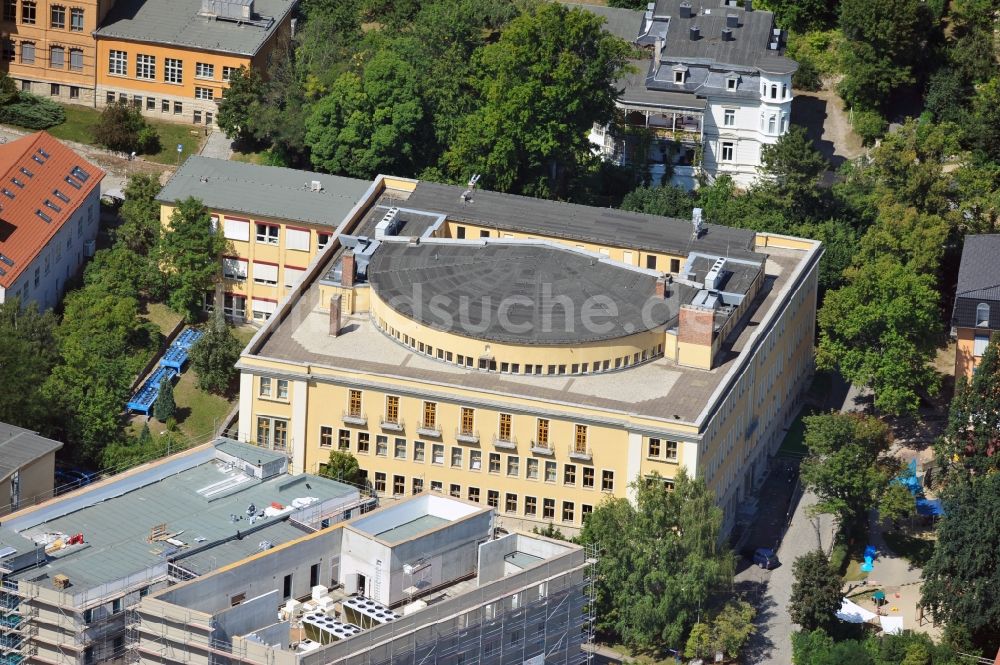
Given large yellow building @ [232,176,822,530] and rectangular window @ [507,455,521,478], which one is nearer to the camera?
large yellow building @ [232,176,822,530]

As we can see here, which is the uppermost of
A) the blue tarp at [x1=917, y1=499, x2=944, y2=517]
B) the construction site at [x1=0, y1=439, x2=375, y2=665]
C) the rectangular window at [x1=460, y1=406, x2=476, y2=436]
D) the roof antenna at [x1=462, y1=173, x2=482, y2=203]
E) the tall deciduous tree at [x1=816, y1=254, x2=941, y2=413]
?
the roof antenna at [x1=462, y1=173, x2=482, y2=203]

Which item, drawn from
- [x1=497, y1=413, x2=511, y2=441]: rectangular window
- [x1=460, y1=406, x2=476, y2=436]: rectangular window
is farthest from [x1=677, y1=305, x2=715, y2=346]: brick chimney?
[x1=460, y1=406, x2=476, y2=436]: rectangular window

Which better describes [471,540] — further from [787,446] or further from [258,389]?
[787,446]

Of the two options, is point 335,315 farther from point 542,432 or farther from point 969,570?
point 969,570

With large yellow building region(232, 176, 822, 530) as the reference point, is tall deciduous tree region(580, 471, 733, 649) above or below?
below

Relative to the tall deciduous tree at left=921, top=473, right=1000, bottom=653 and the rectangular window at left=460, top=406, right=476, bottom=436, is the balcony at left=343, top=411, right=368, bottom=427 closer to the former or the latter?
the rectangular window at left=460, top=406, right=476, bottom=436

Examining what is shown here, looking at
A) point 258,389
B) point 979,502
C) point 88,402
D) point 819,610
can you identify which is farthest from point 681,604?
point 88,402

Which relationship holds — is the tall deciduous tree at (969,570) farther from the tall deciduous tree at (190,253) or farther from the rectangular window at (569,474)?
the tall deciduous tree at (190,253)

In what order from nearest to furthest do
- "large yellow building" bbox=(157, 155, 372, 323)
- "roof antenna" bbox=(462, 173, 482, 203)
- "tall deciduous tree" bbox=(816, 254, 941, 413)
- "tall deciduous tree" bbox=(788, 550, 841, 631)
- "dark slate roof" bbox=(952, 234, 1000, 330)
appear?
"tall deciduous tree" bbox=(788, 550, 841, 631) → "tall deciduous tree" bbox=(816, 254, 941, 413) → "dark slate roof" bbox=(952, 234, 1000, 330) → "roof antenna" bbox=(462, 173, 482, 203) → "large yellow building" bbox=(157, 155, 372, 323)
